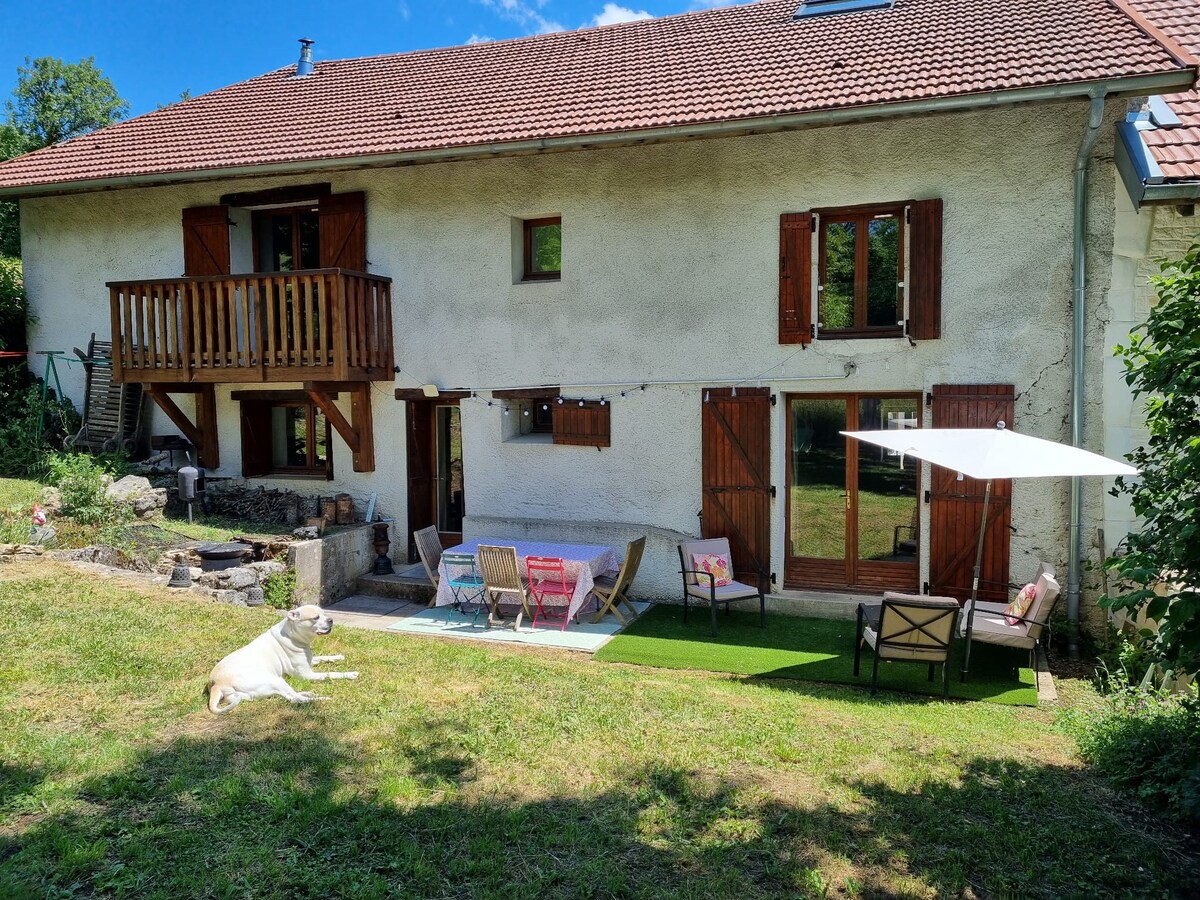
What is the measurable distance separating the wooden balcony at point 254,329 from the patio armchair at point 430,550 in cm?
205

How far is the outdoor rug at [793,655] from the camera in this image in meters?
6.93

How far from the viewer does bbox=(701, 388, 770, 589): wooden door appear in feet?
30.8

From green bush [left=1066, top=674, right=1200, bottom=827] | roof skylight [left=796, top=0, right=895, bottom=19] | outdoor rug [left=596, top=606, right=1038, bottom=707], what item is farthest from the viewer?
roof skylight [left=796, top=0, right=895, bottom=19]

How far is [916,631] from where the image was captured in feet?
21.7

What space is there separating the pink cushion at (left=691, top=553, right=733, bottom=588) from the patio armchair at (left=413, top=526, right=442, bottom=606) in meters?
2.85

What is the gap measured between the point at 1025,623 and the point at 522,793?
4.97 meters

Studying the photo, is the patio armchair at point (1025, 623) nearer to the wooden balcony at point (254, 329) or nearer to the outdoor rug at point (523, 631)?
the outdoor rug at point (523, 631)

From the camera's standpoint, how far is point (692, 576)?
927 centimetres

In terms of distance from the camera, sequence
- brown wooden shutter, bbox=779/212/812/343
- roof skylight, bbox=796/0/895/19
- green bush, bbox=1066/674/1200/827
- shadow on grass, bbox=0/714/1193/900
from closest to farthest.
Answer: shadow on grass, bbox=0/714/1193/900 < green bush, bbox=1066/674/1200/827 < brown wooden shutter, bbox=779/212/812/343 < roof skylight, bbox=796/0/895/19

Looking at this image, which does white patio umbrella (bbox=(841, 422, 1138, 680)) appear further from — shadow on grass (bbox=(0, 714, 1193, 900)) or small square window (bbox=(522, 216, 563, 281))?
small square window (bbox=(522, 216, 563, 281))

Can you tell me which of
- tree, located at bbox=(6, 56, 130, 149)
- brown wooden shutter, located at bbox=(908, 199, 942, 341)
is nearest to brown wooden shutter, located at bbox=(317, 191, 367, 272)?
brown wooden shutter, located at bbox=(908, 199, 942, 341)

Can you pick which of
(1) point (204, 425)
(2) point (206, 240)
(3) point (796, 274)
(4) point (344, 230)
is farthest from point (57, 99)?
(3) point (796, 274)

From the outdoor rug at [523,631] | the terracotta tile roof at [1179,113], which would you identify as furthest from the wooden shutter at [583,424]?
the terracotta tile roof at [1179,113]

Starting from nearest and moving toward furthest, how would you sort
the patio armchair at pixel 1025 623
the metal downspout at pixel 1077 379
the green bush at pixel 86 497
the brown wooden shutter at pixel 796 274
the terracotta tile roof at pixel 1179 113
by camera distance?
the patio armchair at pixel 1025 623 → the terracotta tile roof at pixel 1179 113 → the metal downspout at pixel 1077 379 → the brown wooden shutter at pixel 796 274 → the green bush at pixel 86 497
